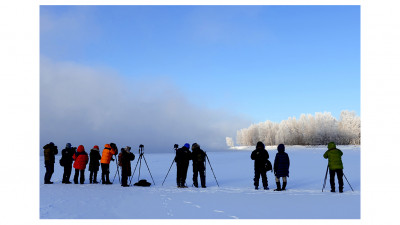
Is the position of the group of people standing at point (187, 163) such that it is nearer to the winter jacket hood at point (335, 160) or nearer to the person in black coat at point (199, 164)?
the person in black coat at point (199, 164)

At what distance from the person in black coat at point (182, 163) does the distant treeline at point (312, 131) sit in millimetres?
88803

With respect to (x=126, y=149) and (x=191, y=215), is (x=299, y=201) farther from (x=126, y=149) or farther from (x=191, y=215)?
(x=126, y=149)

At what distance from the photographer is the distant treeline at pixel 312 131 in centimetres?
9025

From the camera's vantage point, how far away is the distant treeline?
90250 mm

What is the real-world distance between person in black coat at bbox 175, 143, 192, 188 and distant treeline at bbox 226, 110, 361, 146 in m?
88.8

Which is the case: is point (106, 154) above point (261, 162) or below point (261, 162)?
above

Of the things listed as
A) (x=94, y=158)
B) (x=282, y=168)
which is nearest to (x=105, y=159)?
(x=94, y=158)

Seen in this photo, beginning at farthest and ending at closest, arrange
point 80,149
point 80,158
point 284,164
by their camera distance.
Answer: point 80,149 < point 80,158 < point 284,164

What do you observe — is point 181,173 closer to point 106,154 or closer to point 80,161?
point 106,154

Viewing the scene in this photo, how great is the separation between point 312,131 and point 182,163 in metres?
94.9

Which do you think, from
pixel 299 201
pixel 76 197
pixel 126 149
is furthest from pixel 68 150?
pixel 299 201

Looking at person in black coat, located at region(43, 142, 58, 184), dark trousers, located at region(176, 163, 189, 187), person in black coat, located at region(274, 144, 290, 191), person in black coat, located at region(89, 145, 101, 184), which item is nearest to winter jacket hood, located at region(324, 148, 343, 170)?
person in black coat, located at region(274, 144, 290, 191)

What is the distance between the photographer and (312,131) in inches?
3898

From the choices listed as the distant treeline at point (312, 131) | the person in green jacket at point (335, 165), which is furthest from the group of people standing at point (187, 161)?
the distant treeline at point (312, 131)
